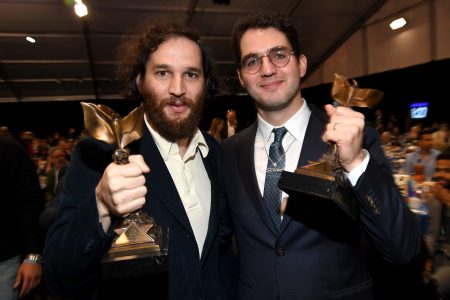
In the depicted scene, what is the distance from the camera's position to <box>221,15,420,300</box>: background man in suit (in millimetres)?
1306

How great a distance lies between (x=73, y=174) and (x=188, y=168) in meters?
0.58

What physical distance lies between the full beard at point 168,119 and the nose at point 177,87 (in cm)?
3

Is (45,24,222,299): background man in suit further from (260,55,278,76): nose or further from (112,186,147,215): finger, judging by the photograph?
(260,55,278,76): nose

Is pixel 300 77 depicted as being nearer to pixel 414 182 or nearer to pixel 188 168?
pixel 188 168

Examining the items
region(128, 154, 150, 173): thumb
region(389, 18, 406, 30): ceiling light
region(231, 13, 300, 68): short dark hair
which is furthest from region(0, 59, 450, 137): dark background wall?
region(128, 154, 150, 173): thumb

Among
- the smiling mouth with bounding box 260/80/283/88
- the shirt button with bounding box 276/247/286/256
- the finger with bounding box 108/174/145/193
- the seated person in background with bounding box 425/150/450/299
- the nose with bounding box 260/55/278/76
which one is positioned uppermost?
the nose with bounding box 260/55/278/76

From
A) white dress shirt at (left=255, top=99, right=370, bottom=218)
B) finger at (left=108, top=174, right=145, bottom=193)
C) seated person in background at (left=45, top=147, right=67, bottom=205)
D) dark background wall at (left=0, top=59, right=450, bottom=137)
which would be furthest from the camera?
dark background wall at (left=0, top=59, right=450, bottom=137)

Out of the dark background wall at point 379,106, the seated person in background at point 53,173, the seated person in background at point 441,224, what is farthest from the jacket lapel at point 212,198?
the seated person in background at point 53,173

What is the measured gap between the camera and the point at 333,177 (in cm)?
123

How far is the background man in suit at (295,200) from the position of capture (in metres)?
1.31

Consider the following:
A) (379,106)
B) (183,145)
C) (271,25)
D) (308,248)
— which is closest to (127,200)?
(183,145)

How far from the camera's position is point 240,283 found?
1754mm

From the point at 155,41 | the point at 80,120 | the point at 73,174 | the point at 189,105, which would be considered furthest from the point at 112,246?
the point at 80,120

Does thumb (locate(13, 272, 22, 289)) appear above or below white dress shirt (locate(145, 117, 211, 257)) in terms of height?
below
